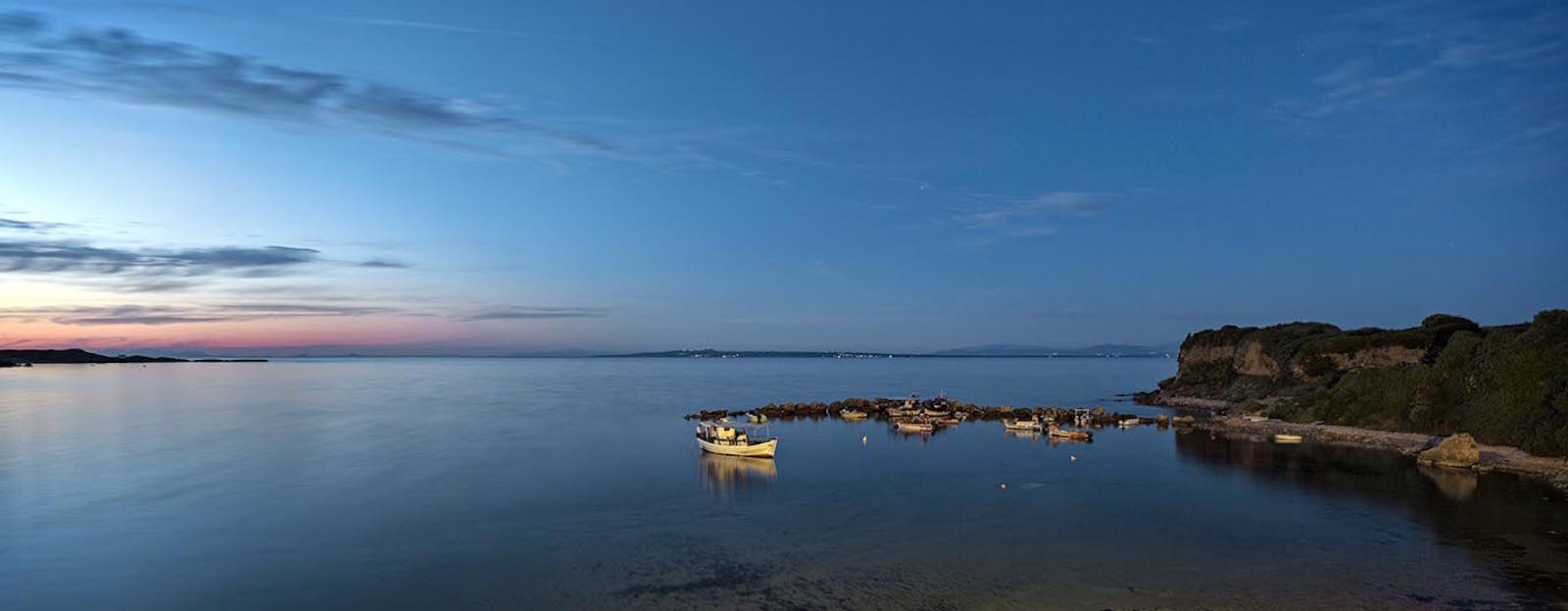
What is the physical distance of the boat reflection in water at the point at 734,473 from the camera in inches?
1672

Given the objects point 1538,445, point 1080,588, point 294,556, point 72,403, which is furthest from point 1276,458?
point 72,403

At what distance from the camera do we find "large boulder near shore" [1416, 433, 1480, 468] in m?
44.2

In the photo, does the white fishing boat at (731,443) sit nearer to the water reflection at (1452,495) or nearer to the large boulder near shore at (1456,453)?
the water reflection at (1452,495)

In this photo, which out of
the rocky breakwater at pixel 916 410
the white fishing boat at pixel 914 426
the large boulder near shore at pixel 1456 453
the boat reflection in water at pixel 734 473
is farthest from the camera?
the rocky breakwater at pixel 916 410

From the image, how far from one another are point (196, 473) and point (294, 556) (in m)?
23.3

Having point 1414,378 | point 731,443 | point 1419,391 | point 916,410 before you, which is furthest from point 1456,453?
point 916,410

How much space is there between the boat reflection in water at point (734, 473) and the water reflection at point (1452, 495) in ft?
84.5

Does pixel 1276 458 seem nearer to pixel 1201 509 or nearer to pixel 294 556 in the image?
pixel 1201 509

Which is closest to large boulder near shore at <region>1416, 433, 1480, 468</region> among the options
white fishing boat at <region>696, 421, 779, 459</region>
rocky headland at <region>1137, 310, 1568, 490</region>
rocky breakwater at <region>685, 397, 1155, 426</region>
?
rocky headland at <region>1137, 310, 1568, 490</region>

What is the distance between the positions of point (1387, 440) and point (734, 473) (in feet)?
136

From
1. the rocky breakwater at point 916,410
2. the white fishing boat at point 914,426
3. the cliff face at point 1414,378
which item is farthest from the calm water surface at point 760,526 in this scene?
the rocky breakwater at point 916,410

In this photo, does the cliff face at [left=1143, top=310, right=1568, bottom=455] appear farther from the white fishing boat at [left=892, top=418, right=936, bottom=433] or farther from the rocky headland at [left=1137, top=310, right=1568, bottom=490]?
the white fishing boat at [left=892, top=418, right=936, bottom=433]

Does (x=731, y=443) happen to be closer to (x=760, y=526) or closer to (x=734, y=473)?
(x=734, y=473)

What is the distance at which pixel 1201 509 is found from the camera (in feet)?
120
